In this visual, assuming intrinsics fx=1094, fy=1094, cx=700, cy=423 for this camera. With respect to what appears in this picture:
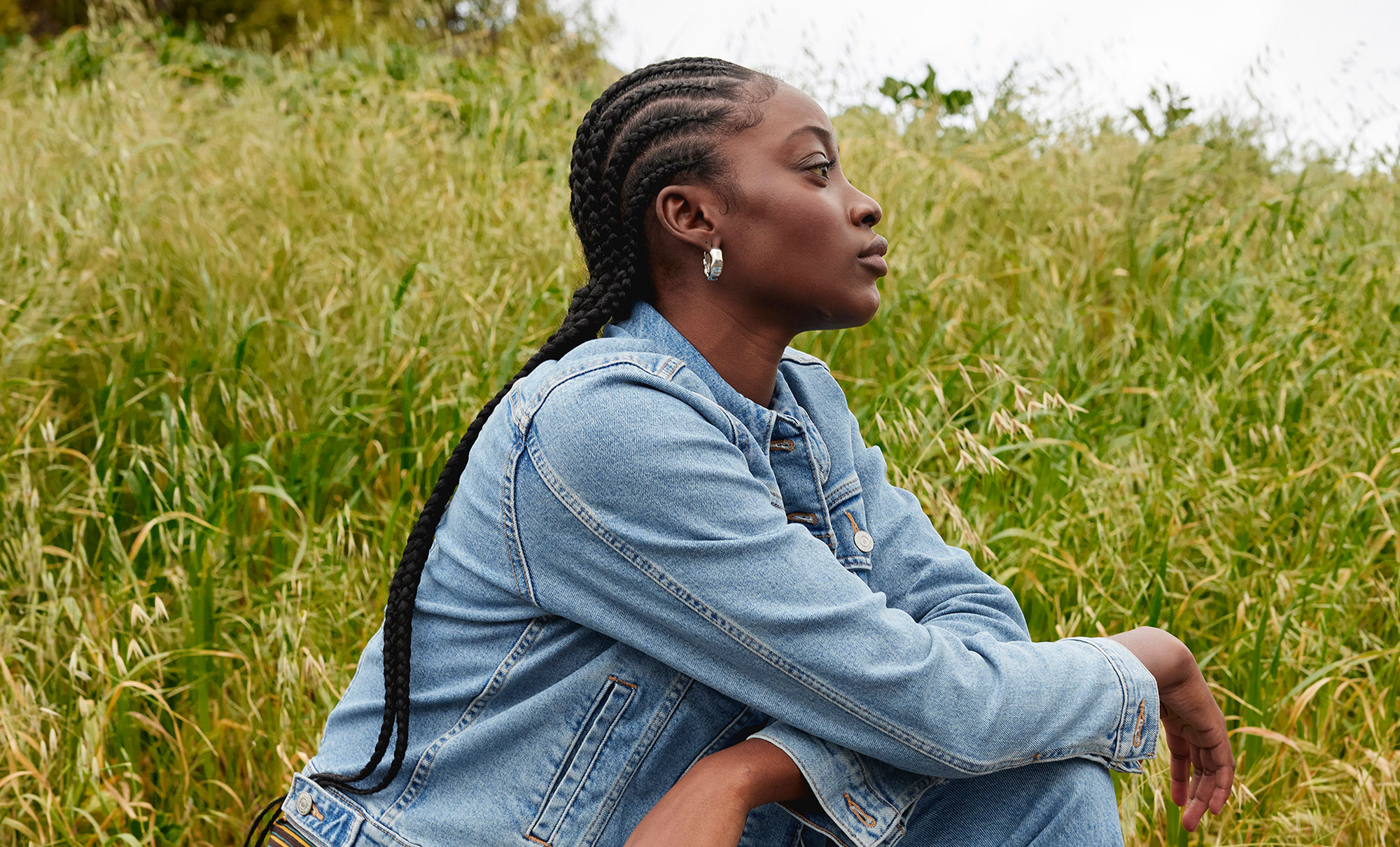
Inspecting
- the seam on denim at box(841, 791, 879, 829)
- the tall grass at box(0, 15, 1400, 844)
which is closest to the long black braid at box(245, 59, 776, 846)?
the seam on denim at box(841, 791, 879, 829)

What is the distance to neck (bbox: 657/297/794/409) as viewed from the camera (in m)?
1.51

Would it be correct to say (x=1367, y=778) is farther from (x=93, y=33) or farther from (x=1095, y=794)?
(x=93, y=33)

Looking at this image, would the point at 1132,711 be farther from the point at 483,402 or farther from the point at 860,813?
the point at 483,402

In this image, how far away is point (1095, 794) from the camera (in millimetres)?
1390

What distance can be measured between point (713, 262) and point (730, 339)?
0.11 m

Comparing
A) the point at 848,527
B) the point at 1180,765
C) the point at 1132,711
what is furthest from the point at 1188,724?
the point at 848,527

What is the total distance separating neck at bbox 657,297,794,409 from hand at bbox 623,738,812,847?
1.65 feet

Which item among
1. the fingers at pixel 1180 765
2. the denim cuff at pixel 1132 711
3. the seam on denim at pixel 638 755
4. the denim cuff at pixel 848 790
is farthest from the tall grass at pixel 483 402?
the seam on denim at pixel 638 755

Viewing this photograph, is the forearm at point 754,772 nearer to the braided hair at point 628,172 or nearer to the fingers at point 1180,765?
the braided hair at point 628,172

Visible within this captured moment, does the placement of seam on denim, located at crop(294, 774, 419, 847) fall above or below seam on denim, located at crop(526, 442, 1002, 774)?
below

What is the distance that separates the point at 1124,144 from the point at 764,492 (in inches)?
166

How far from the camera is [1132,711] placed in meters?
1.40

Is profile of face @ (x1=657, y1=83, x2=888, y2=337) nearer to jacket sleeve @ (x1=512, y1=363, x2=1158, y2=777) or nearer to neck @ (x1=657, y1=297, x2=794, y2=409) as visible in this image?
neck @ (x1=657, y1=297, x2=794, y2=409)

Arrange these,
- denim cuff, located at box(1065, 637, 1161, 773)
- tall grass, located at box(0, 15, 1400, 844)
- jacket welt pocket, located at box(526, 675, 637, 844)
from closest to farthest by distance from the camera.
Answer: jacket welt pocket, located at box(526, 675, 637, 844)
denim cuff, located at box(1065, 637, 1161, 773)
tall grass, located at box(0, 15, 1400, 844)
